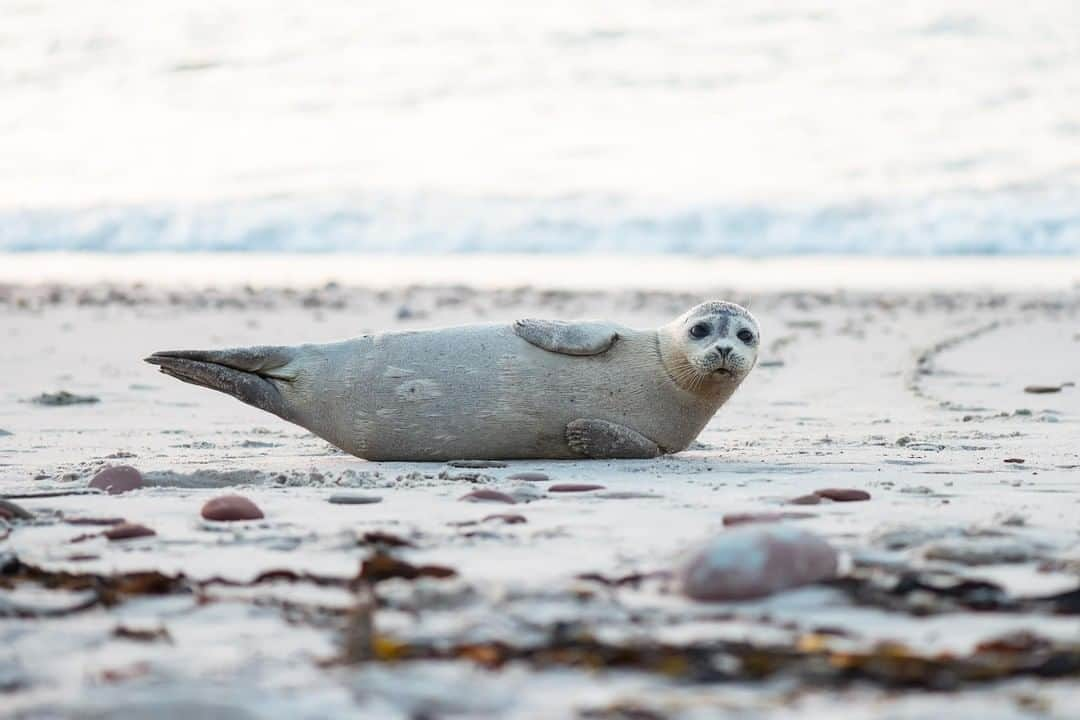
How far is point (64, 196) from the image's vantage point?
86.4ft

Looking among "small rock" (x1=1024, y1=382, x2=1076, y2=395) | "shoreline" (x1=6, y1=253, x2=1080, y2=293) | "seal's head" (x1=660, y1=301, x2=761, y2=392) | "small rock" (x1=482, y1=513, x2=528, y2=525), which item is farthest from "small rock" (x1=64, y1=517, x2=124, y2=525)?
"shoreline" (x1=6, y1=253, x2=1080, y2=293)

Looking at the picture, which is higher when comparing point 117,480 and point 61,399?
point 61,399

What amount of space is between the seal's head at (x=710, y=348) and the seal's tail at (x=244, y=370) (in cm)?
143

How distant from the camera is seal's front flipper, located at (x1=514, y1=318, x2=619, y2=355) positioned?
5797 millimetres

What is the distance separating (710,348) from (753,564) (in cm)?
271

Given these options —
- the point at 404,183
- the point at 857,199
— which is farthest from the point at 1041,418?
the point at 404,183

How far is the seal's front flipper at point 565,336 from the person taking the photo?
5.80 meters

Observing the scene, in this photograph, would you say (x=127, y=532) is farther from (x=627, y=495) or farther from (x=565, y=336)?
(x=565, y=336)

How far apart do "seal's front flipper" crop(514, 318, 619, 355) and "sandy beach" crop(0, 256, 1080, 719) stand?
1.38ft

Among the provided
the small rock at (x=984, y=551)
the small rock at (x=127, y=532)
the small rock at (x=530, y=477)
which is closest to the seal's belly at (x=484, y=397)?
the small rock at (x=530, y=477)

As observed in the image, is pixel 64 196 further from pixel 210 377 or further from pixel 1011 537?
pixel 1011 537

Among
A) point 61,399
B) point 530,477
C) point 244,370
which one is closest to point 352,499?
point 530,477

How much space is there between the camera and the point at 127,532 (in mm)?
3881

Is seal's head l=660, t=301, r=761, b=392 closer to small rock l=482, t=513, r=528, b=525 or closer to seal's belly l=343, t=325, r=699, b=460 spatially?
seal's belly l=343, t=325, r=699, b=460
